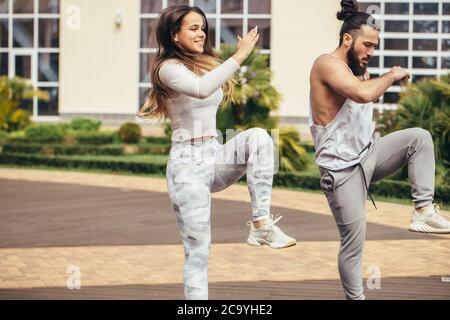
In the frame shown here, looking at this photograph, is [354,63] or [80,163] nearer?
[354,63]

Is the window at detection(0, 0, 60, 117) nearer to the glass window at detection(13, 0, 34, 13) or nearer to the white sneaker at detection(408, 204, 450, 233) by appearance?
the glass window at detection(13, 0, 34, 13)

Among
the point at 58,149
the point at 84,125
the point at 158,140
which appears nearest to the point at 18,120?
the point at 84,125

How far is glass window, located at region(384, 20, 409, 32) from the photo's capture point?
23938 millimetres

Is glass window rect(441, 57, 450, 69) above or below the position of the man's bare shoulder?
above

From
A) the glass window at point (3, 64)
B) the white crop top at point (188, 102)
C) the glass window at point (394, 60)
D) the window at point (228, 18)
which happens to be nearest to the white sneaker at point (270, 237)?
the white crop top at point (188, 102)

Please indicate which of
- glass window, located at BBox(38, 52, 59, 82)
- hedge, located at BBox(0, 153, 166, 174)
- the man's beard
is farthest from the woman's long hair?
glass window, located at BBox(38, 52, 59, 82)

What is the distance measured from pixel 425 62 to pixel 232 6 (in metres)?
5.65

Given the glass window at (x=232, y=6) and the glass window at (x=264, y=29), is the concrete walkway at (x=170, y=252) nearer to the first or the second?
the glass window at (x=264, y=29)

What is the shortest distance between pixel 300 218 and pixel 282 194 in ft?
9.17

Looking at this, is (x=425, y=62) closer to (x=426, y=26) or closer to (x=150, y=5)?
(x=426, y=26)

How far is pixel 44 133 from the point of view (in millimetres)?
20359

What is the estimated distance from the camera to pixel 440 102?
1341 centimetres

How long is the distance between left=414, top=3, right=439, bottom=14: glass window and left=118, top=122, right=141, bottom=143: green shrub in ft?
26.7
